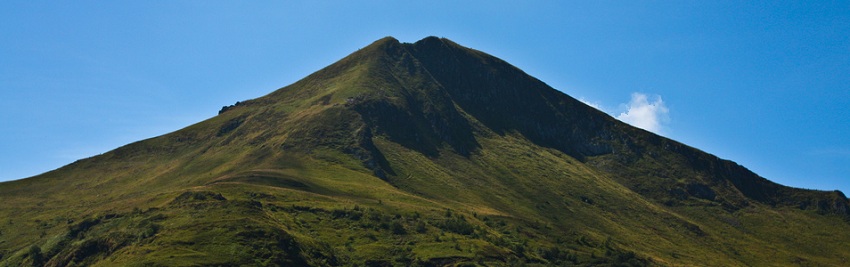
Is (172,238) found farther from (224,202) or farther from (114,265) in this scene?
(224,202)

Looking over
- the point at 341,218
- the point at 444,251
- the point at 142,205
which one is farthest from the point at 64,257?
the point at 444,251

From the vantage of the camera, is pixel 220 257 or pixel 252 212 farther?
pixel 252 212

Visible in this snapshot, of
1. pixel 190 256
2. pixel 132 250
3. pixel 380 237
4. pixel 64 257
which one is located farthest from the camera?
pixel 380 237

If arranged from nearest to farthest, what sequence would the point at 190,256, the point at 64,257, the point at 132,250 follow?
1. the point at 190,256
2. the point at 132,250
3. the point at 64,257

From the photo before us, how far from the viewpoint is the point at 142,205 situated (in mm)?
184875

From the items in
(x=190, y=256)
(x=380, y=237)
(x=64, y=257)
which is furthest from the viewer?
(x=380, y=237)

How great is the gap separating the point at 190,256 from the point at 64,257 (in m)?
40.0

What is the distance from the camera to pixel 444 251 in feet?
566

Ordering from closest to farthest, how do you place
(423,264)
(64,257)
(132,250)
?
(132,250)
(64,257)
(423,264)

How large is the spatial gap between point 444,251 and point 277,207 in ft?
165

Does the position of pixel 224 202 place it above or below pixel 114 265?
above

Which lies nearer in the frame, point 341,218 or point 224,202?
point 224,202

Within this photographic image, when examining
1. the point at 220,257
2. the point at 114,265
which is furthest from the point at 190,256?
the point at 114,265

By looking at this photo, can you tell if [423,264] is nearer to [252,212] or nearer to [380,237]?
[380,237]
